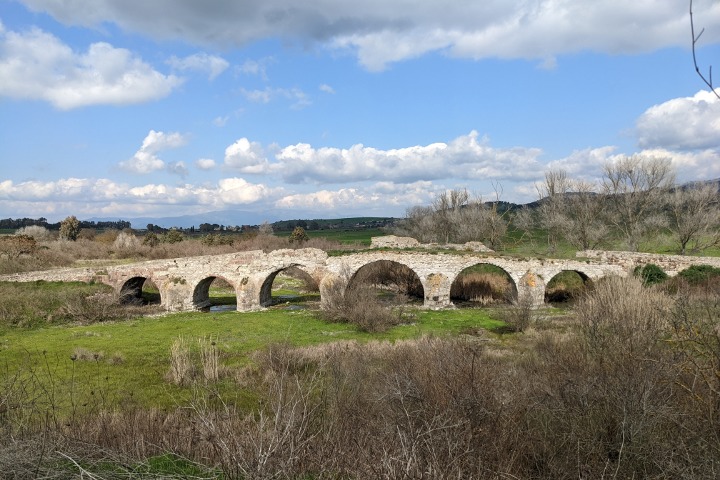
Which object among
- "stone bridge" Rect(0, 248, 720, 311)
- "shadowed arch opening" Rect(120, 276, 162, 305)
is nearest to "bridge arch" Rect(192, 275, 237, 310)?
"stone bridge" Rect(0, 248, 720, 311)

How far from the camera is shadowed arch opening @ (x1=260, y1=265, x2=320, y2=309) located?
27.6 m

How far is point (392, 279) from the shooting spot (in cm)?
3344

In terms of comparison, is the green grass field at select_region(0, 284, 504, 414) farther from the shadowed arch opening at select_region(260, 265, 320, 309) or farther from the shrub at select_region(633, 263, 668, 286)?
the shrub at select_region(633, 263, 668, 286)

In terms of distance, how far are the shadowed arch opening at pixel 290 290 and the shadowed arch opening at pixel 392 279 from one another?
3.91 meters

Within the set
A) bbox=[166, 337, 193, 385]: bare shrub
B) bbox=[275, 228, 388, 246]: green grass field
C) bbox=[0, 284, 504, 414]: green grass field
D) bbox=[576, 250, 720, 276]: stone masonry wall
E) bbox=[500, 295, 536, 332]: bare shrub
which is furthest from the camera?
bbox=[275, 228, 388, 246]: green grass field

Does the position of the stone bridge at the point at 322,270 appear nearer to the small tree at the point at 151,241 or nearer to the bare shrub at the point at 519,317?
the bare shrub at the point at 519,317

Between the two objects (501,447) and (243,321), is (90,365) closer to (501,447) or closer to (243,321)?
(243,321)

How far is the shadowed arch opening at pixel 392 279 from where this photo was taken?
31.6 metres

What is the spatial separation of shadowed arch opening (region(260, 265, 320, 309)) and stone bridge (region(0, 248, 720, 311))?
0.70 meters

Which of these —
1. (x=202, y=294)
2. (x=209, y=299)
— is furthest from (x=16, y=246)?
(x=202, y=294)

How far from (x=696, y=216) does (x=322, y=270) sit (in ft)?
92.7

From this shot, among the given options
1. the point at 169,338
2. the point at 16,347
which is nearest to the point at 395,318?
the point at 169,338

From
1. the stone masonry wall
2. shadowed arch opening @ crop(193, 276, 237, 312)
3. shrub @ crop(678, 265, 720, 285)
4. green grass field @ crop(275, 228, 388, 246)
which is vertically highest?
green grass field @ crop(275, 228, 388, 246)

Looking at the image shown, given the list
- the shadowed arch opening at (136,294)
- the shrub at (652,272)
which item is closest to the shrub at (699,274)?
the shrub at (652,272)
